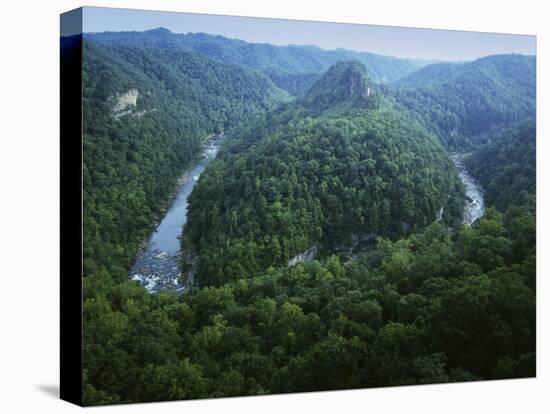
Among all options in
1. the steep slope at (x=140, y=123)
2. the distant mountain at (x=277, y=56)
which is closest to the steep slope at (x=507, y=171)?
the distant mountain at (x=277, y=56)

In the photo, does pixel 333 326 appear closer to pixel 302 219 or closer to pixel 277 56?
pixel 302 219

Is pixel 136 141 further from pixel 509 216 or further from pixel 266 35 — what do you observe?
pixel 509 216

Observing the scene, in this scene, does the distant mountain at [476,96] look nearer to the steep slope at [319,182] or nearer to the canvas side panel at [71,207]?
the steep slope at [319,182]

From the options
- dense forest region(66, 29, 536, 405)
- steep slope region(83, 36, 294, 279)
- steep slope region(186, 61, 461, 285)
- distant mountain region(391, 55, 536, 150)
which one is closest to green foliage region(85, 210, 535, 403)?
dense forest region(66, 29, 536, 405)

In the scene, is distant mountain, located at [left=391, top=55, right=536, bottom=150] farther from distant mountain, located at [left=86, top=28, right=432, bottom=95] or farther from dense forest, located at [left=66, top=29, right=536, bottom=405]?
distant mountain, located at [left=86, top=28, right=432, bottom=95]

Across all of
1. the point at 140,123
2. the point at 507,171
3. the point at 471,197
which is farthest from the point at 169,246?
the point at 507,171
